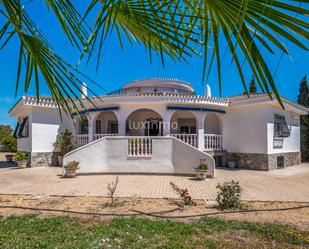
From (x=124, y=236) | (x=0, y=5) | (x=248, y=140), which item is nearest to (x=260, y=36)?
(x=0, y=5)

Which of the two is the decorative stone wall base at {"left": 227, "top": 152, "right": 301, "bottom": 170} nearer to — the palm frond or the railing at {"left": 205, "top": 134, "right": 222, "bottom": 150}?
the railing at {"left": 205, "top": 134, "right": 222, "bottom": 150}

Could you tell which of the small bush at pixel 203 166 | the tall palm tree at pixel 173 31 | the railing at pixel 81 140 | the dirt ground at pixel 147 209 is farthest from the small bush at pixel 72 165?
the tall palm tree at pixel 173 31

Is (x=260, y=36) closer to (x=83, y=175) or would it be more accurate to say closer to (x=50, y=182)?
(x=50, y=182)

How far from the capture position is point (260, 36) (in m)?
1.50

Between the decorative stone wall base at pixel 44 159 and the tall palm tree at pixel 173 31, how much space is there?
18.0 m

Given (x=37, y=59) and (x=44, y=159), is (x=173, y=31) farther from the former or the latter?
(x=44, y=159)

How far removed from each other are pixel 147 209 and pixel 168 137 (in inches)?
306

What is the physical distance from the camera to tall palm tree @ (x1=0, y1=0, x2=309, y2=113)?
1366 mm

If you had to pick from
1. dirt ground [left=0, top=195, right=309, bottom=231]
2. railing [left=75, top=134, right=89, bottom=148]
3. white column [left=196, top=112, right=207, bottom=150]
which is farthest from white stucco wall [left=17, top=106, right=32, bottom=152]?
white column [left=196, top=112, right=207, bottom=150]

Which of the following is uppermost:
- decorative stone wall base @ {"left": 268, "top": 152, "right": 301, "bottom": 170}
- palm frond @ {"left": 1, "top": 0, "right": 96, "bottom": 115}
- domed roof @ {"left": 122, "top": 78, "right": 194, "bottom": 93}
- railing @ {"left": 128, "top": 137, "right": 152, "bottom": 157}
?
domed roof @ {"left": 122, "top": 78, "right": 194, "bottom": 93}

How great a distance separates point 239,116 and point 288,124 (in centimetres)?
556

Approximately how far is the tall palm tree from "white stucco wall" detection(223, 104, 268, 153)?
55.2ft

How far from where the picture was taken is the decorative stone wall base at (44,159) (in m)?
18.2

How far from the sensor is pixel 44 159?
1864 centimetres
